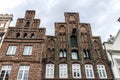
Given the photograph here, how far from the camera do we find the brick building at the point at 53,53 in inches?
657

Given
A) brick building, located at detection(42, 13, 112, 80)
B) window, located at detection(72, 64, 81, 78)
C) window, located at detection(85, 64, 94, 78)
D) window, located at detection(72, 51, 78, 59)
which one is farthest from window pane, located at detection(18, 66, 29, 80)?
window, located at detection(85, 64, 94, 78)

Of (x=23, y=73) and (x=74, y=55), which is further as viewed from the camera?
(x=74, y=55)

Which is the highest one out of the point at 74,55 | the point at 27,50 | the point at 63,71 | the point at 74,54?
the point at 27,50

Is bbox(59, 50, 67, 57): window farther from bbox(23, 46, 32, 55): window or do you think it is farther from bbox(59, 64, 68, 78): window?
bbox(23, 46, 32, 55): window

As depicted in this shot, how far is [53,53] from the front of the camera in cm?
1866

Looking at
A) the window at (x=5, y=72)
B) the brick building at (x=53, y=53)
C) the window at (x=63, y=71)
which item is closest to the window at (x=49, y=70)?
the brick building at (x=53, y=53)

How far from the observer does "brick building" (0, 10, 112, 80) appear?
16.7 m

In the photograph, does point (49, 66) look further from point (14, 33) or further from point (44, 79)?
point (14, 33)

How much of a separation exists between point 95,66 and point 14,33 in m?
10.2

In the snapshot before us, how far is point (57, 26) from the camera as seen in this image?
21.2 metres

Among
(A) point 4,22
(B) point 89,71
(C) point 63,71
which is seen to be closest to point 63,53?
(C) point 63,71

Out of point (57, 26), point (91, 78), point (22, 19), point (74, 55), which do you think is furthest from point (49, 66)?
point (22, 19)

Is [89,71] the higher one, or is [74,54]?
[74,54]

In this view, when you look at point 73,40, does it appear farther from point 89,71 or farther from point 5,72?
point 5,72
